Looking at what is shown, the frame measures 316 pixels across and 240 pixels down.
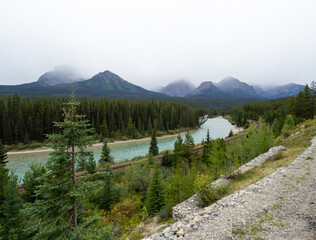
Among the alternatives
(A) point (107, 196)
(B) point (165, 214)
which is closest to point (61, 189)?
(B) point (165, 214)

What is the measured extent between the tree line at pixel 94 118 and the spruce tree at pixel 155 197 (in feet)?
75.0

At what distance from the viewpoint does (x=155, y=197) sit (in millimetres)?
14555

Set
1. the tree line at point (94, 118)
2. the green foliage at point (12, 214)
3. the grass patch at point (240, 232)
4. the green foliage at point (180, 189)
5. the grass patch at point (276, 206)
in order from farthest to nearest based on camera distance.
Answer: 1. the tree line at point (94, 118)
2. the green foliage at point (180, 189)
3. the green foliage at point (12, 214)
4. the grass patch at point (276, 206)
5. the grass patch at point (240, 232)

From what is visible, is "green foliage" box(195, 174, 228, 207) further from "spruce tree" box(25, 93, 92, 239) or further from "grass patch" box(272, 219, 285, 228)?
"spruce tree" box(25, 93, 92, 239)

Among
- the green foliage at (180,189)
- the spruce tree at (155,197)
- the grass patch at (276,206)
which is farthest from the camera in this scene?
the spruce tree at (155,197)

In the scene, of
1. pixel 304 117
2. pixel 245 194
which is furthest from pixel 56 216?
pixel 304 117

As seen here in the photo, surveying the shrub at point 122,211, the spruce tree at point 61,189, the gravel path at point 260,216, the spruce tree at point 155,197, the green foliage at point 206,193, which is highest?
the spruce tree at point 61,189

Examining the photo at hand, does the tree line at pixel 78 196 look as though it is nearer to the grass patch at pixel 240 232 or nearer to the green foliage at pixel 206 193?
the green foliage at pixel 206 193

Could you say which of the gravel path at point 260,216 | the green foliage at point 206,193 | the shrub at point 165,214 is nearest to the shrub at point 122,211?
the shrub at point 165,214

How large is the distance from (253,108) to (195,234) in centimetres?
13200

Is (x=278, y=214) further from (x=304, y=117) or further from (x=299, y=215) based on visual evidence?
(x=304, y=117)

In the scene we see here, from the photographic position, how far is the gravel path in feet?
17.5

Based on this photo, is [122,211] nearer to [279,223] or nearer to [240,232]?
[240,232]

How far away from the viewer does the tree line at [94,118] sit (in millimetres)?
50406
